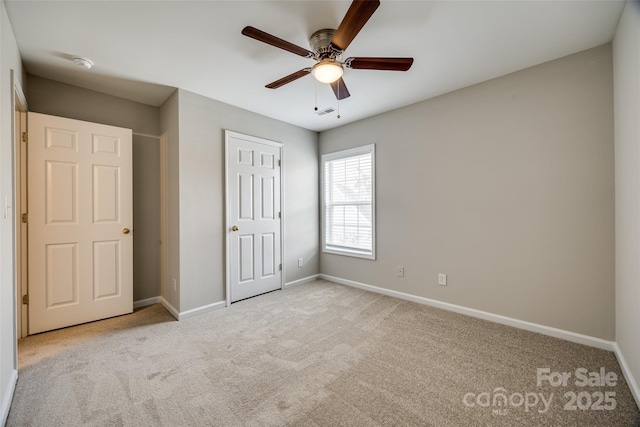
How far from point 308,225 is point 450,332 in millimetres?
2508

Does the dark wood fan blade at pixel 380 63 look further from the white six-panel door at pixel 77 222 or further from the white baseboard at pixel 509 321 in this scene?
the white six-panel door at pixel 77 222

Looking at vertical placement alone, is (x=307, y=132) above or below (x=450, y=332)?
above

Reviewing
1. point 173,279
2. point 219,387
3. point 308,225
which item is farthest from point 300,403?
point 308,225

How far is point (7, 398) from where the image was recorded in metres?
1.61

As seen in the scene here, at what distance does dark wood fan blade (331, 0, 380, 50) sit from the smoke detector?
2.25m

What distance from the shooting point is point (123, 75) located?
2648 millimetres

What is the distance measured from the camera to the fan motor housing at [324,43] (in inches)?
77.6

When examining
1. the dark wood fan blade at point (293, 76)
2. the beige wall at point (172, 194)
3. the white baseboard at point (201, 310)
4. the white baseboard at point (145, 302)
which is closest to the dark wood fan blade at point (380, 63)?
the dark wood fan blade at point (293, 76)

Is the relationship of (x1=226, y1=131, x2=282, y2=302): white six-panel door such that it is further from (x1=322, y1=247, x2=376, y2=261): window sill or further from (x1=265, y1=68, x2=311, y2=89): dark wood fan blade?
→ (x1=265, y1=68, x2=311, y2=89): dark wood fan blade

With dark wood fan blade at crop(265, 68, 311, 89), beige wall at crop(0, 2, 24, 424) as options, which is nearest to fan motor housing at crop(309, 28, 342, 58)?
dark wood fan blade at crop(265, 68, 311, 89)

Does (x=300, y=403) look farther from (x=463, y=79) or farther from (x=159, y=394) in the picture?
(x=463, y=79)

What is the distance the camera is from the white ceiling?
180 centimetres

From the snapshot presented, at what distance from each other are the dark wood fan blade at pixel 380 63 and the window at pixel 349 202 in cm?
177

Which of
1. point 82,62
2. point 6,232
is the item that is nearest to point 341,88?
point 82,62
